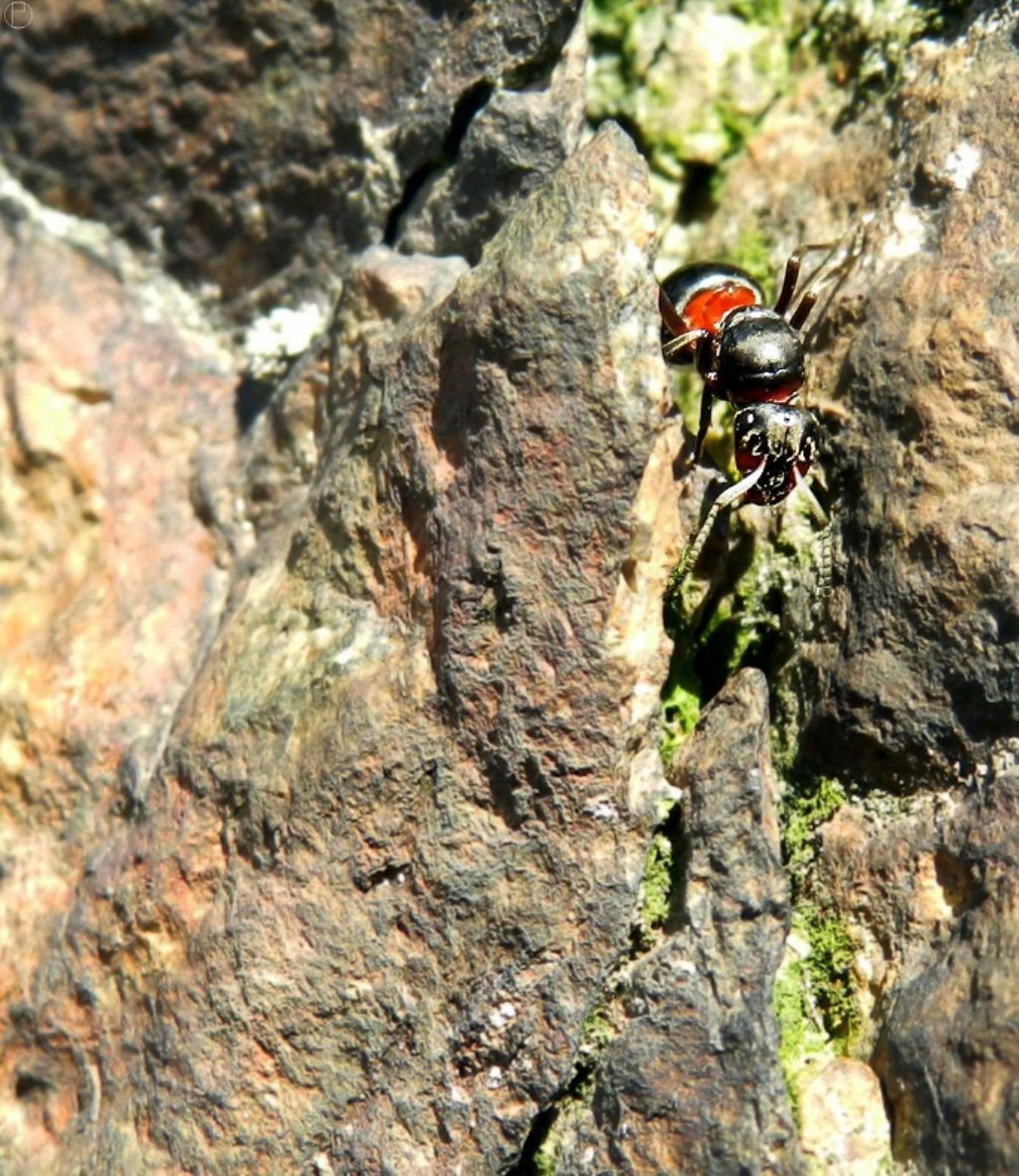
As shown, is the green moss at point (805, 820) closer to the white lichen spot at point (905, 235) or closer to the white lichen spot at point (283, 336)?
the white lichen spot at point (905, 235)

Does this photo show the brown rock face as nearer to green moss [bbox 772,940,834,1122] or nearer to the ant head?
the ant head

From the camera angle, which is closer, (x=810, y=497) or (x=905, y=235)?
(x=810, y=497)

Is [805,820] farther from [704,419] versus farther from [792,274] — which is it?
[792,274]

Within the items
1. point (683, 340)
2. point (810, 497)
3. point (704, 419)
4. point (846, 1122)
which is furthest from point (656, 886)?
point (683, 340)

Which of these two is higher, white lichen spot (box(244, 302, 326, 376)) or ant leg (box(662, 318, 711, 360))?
ant leg (box(662, 318, 711, 360))
